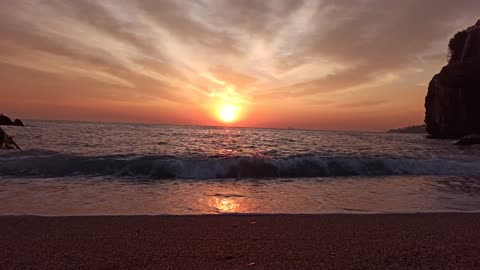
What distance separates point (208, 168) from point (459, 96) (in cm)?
5407

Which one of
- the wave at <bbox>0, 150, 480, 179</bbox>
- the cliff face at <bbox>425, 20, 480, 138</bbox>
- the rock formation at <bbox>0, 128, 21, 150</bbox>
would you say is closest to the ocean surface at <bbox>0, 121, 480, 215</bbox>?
the wave at <bbox>0, 150, 480, 179</bbox>

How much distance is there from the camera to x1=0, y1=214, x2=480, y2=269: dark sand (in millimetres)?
4031

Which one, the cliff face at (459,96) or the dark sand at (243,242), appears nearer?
the dark sand at (243,242)

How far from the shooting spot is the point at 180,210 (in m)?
7.16

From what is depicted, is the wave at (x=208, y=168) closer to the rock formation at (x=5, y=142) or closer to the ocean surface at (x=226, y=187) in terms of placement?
the ocean surface at (x=226, y=187)

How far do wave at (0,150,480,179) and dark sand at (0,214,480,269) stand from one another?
6.97 m

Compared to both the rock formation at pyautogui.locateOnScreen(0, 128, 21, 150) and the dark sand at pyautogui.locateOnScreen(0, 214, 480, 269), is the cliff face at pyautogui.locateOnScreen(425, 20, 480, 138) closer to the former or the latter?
the dark sand at pyautogui.locateOnScreen(0, 214, 480, 269)

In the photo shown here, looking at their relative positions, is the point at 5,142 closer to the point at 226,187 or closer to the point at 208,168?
the point at 208,168

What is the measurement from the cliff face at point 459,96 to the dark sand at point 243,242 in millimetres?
57050

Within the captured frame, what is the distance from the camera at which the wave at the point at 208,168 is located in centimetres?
1313

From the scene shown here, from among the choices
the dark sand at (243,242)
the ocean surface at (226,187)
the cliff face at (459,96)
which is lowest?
the ocean surface at (226,187)

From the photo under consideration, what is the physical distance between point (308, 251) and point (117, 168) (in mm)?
10895

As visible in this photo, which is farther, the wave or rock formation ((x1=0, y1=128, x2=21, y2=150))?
rock formation ((x1=0, y1=128, x2=21, y2=150))

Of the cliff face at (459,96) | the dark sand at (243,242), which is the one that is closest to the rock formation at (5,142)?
the dark sand at (243,242)
